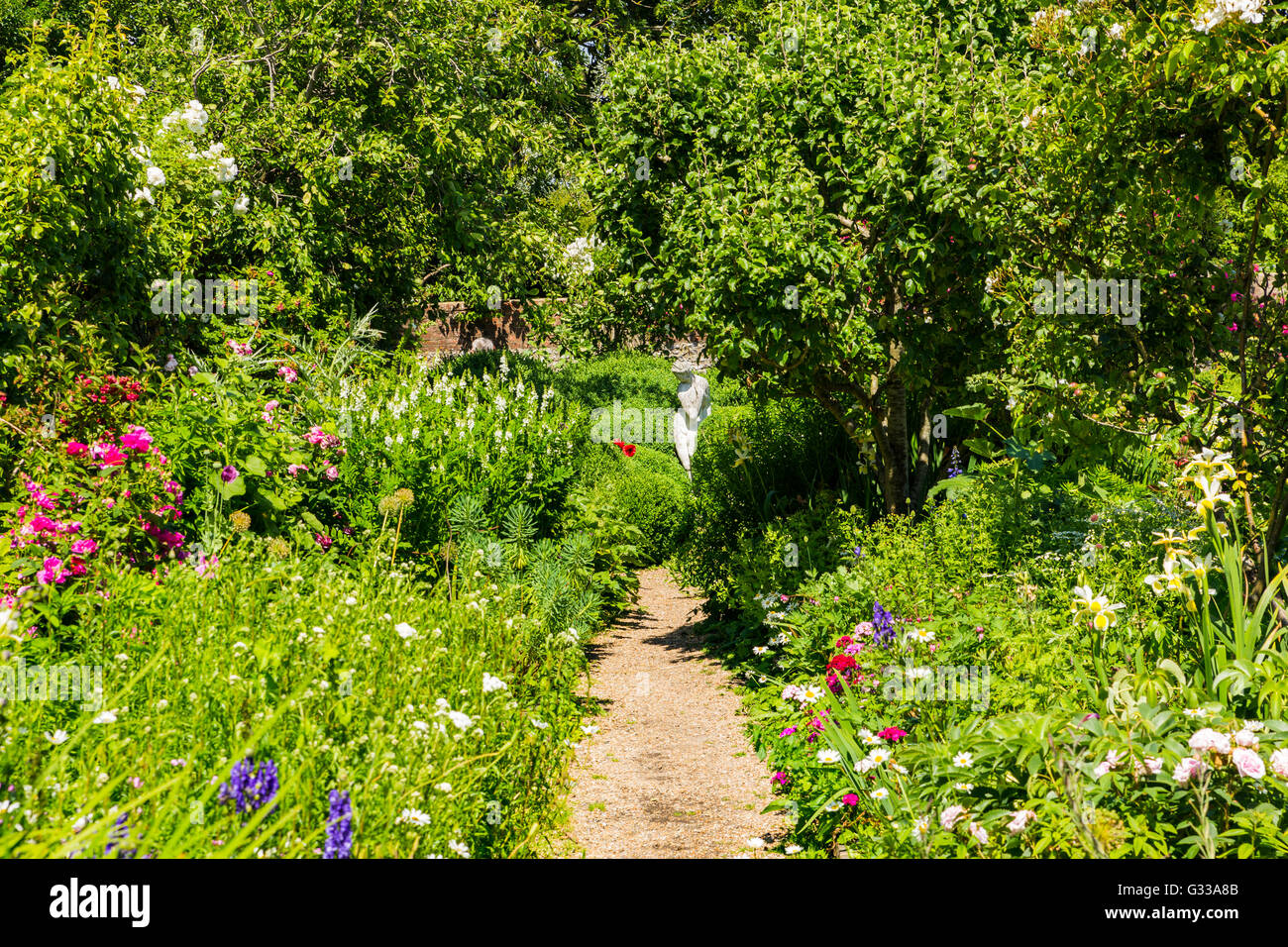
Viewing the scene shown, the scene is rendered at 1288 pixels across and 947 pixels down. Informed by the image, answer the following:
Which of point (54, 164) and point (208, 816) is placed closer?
A: point (208, 816)

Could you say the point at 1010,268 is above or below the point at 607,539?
above

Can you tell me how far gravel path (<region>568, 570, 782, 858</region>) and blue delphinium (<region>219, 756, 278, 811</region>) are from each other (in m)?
1.54

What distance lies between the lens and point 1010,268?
5199 millimetres

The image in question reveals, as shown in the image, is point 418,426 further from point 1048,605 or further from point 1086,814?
point 1086,814

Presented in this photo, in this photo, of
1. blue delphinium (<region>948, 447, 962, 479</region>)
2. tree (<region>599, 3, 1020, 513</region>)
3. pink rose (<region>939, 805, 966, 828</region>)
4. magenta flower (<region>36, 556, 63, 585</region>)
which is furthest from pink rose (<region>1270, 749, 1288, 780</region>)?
blue delphinium (<region>948, 447, 962, 479</region>)

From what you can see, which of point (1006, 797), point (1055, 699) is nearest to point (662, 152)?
point (1055, 699)

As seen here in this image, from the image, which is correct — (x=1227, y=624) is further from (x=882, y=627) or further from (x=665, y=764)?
(x=665, y=764)

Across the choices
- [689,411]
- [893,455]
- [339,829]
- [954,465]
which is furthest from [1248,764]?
[689,411]

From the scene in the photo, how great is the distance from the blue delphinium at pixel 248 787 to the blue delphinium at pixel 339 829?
0.15 meters

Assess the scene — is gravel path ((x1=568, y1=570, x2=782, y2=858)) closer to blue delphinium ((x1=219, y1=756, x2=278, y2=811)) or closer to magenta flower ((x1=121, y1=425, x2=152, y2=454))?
blue delphinium ((x1=219, y1=756, x2=278, y2=811))

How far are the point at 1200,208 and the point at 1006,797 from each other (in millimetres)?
2639

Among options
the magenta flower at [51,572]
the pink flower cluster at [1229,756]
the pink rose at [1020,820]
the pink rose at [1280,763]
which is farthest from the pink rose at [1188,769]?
the magenta flower at [51,572]

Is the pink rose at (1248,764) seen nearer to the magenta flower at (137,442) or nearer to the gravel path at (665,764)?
the gravel path at (665,764)

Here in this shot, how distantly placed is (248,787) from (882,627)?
2721 millimetres
